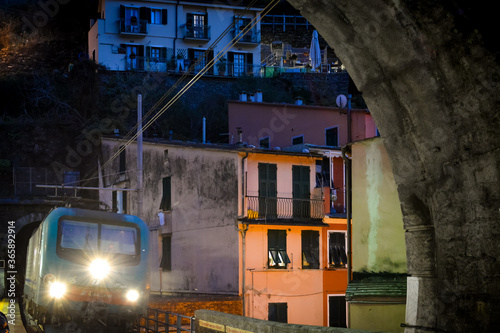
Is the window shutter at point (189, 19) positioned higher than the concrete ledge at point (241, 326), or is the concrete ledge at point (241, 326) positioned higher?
the window shutter at point (189, 19)

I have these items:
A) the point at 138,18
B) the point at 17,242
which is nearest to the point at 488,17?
the point at 17,242

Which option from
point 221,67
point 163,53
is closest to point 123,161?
point 221,67

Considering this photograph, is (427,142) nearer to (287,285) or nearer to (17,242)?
(287,285)

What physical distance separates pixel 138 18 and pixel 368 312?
41.1 meters

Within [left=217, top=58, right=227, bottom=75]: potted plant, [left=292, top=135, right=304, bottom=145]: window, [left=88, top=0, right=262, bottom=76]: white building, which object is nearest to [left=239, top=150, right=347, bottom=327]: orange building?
[left=292, top=135, right=304, bottom=145]: window

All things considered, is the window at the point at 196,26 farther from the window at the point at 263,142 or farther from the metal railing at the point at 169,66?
the window at the point at 263,142

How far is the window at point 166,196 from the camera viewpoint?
2827cm

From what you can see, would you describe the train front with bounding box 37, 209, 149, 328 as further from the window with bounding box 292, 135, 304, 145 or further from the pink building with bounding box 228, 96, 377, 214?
the window with bounding box 292, 135, 304, 145

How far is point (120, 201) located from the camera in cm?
3288

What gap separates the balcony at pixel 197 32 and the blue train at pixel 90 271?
3540cm

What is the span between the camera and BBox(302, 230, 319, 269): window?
90.3 feet

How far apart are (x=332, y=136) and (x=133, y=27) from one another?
21.6m

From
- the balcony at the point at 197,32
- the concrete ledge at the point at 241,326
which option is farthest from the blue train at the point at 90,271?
the balcony at the point at 197,32

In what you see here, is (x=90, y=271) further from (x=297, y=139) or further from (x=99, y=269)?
(x=297, y=139)
